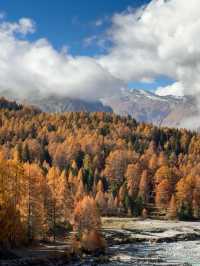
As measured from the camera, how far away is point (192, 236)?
116m

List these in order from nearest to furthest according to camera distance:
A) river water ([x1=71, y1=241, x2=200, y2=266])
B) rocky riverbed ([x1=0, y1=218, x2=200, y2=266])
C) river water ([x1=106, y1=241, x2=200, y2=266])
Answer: rocky riverbed ([x1=0, y1=218, x2=200, y2=266]) → river water ([x1=71, y1=241, x2=200, y2=266]) → river water ([x1=106, y1=241, x2=200, y2=266])

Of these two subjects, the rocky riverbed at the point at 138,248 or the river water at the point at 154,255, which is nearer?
the rocky riverbed at the point at 138,248

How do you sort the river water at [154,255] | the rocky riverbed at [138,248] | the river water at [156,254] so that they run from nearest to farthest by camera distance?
the rocky riverbed at [138,248]
the river water at [154,255]
the river water at [156,254]

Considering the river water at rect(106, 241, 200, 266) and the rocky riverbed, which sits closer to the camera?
the rocky riverbed

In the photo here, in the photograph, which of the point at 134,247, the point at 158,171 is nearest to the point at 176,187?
the point at 158,171

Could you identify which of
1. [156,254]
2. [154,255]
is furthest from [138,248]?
[154,255]

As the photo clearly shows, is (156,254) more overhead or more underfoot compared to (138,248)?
more underfoot

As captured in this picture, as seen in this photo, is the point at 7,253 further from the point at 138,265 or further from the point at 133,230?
the point at 133,230

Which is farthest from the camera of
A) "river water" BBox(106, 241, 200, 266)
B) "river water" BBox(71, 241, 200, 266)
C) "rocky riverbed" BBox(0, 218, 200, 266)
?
"river water" BBox(106, 241, 200, 266)

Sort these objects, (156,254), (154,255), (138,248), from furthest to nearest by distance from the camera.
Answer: (138,248) → (156,254) → (154,255)

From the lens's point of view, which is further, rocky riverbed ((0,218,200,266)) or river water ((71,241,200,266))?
river water ((71,241,200,266))

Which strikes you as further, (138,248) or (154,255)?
(138,248)

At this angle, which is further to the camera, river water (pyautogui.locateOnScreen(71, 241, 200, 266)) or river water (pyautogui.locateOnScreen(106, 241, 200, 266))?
river water (pyautogui.locateOnScreen(106, 241, 200, 266))

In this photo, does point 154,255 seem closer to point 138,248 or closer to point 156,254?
point 156,254
